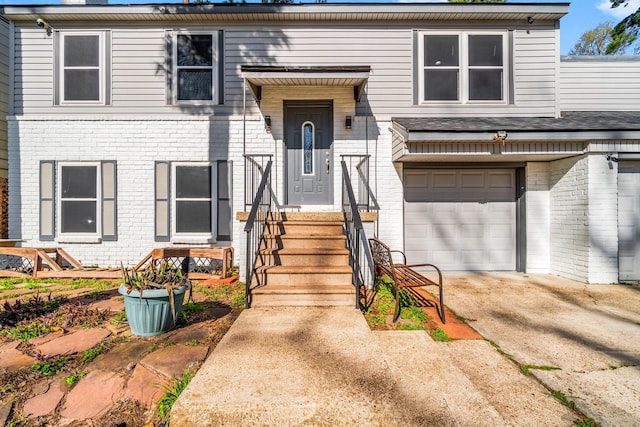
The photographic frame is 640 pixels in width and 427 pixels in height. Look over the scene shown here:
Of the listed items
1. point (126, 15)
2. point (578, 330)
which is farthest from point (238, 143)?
point (578, 330)

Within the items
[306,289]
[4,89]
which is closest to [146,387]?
[306,289]

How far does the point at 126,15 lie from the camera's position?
20.6 feet

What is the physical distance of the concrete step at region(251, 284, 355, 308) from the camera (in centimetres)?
384

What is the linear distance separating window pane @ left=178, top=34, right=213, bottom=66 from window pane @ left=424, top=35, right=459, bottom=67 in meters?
4.52

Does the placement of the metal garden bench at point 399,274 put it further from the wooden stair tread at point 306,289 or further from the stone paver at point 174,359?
the stone paver at point 174,359

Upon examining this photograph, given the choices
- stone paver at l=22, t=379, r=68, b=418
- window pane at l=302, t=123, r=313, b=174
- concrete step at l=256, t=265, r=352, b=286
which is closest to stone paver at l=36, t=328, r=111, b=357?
stone paver at l=22, t=379, r=68, b=418

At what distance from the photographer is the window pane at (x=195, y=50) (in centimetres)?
648

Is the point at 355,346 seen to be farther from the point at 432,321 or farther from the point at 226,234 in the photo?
the point at 226,234

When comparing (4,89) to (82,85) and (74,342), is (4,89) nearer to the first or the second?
(82,85)

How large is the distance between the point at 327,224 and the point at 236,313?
6.69ft

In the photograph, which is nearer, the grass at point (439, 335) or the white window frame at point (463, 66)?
the grass at point (439, 335)

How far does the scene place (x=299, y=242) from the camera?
15.7 ft

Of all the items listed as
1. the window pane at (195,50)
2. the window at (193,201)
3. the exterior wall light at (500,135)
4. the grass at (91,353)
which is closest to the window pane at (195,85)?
the window pane at (195,50)

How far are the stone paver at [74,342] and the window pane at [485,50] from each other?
7.74 meters
